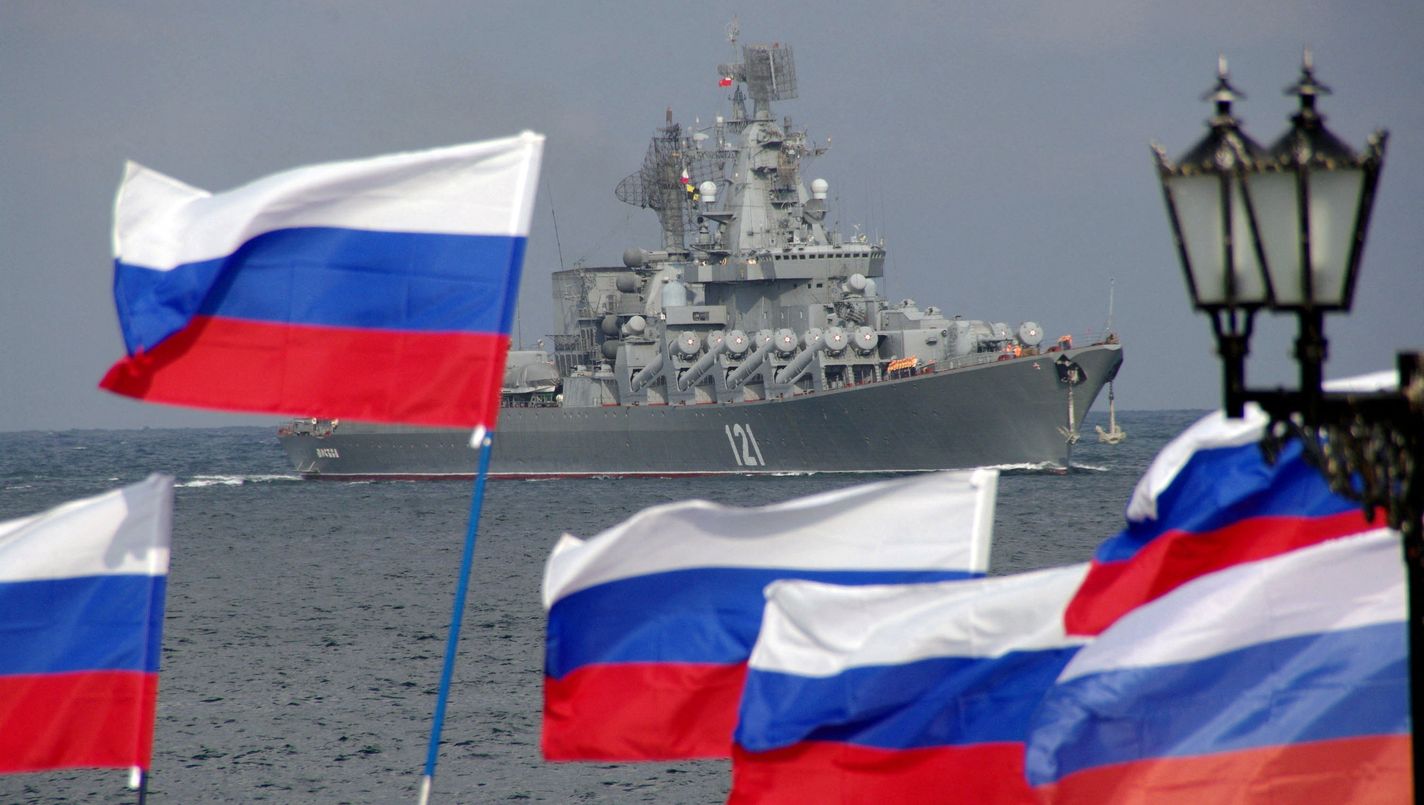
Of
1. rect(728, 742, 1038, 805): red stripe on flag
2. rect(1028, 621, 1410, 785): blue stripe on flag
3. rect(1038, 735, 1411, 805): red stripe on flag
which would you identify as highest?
rect(1028, 621, 1410, 785): blue stripe on flag

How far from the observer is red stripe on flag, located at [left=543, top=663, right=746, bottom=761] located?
222 inches

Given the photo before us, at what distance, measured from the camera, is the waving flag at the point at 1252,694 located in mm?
4742

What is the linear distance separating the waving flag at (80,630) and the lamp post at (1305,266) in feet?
12.2

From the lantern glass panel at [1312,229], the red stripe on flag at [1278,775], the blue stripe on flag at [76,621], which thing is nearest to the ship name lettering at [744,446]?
the blue stripe on flag at [76,621]

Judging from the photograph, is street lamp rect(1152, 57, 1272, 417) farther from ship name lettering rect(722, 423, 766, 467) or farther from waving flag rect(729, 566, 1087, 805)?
ship name lettering rect(722, 423, 766, 467)

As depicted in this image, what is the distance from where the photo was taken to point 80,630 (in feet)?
18.3

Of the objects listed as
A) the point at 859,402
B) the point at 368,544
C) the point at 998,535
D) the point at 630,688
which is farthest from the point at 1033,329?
the point at 630,688

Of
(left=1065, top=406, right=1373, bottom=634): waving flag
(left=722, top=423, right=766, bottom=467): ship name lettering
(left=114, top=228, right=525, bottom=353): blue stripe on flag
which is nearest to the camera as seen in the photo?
(left=1065, top=406, right=1373, bottom=634): waving flag

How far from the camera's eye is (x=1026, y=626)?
538cm

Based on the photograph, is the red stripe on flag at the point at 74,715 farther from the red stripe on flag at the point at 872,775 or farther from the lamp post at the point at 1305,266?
the lamp post at the point at 1305,266

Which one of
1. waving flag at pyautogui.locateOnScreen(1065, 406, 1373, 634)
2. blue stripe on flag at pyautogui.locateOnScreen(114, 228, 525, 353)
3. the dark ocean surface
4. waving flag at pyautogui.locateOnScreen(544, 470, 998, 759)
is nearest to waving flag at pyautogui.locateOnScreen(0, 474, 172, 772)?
blue stripe on flag at pyautogui.locateOnScreen(114, 228, 525, 353)

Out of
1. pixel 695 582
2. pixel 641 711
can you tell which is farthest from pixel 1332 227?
pixel 641 711

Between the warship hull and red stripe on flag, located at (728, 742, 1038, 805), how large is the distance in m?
34.7

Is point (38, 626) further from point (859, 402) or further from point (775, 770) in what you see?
point (859, 402)
